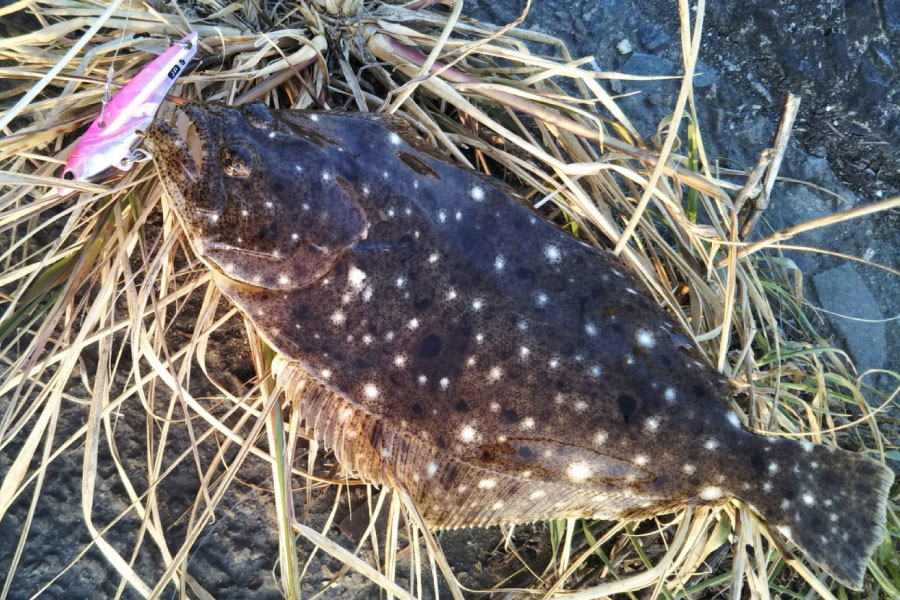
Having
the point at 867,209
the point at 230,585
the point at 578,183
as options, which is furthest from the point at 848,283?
the point at 230,585

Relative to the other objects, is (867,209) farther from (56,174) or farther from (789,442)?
(56,174)

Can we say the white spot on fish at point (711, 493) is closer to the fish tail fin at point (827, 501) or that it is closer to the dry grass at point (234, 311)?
the fish tail fin at point (827, 501)

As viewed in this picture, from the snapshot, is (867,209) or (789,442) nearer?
(867,209)

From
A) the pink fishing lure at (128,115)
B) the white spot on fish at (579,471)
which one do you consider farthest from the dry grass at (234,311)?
the white spot on fish at (579,471)

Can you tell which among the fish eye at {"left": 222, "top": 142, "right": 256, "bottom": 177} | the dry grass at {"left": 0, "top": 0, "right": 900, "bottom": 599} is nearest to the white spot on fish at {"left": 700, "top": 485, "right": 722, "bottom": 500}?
the dry grass at {"left": 0, "top": 0, "right": 900, "bottom": 599}

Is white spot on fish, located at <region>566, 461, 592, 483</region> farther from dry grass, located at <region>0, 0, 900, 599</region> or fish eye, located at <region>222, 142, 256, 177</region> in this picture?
fish eye, located at <region>222, 142, 256, 177</region>

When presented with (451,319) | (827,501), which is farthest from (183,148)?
(827,501)
